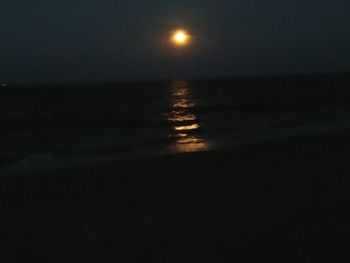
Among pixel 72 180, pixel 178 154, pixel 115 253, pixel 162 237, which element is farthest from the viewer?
pixel 178 154

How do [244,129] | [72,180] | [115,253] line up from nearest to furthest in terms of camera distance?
[115,253] → [72,180] → [244,129]

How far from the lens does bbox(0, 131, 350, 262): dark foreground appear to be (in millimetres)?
4980

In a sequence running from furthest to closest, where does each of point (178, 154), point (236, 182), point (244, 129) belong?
point (244, 129), point (178, 154), point (236, 182)

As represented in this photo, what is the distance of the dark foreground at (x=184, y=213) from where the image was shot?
498 centimetres

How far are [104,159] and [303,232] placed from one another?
7.01m

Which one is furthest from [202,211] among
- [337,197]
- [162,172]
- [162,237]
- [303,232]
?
[162,172]

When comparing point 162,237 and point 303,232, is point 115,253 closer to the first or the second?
point 162,237

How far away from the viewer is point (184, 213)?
244 inches

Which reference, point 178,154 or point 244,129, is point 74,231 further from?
point 244,129

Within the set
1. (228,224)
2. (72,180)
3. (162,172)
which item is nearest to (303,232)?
(228,224)

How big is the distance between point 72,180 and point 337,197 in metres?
Answer: 4.70

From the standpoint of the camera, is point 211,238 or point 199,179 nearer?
point 211,238

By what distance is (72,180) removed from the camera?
8523 millimetres

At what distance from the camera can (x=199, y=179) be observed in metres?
8.02
